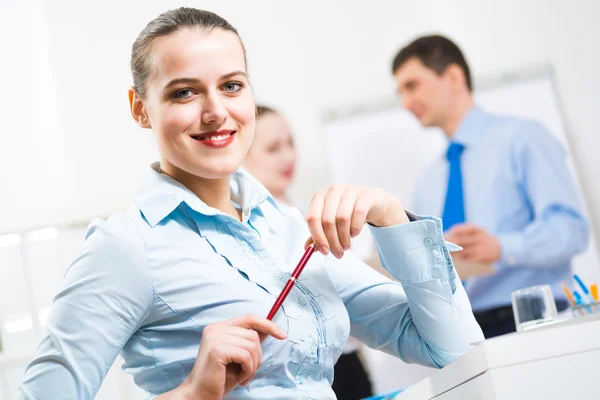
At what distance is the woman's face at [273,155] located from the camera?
3.18 metres

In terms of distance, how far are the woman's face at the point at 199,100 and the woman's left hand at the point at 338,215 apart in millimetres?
153

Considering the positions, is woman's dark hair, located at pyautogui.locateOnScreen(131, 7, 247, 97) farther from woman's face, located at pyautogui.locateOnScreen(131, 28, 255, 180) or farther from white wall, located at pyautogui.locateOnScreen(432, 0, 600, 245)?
white wall, located at pyautogui.locateOnScreen(432, 0, 600, 245)

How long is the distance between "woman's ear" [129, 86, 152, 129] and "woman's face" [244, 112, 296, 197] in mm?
2126

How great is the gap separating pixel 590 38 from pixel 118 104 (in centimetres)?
216

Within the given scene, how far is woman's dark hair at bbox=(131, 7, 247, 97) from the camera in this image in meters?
0.94

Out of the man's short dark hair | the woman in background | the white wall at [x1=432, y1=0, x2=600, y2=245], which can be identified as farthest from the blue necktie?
the woman in background

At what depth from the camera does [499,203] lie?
10.1 ft

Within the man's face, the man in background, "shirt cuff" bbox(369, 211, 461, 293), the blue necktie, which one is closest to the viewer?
"shirt cuff" bbox(369, 211, 461, 293)

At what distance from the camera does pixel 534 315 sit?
1665 millimetres

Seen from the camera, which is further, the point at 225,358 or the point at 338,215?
the point at 338,215

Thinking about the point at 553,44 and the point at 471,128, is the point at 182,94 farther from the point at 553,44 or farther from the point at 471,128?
the point at 553,44

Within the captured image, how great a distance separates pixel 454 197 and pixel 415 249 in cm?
230

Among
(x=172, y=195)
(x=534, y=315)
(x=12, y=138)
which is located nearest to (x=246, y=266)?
(x=172, y=195)

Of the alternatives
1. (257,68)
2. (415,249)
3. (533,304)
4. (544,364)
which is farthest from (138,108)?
(257,68)
